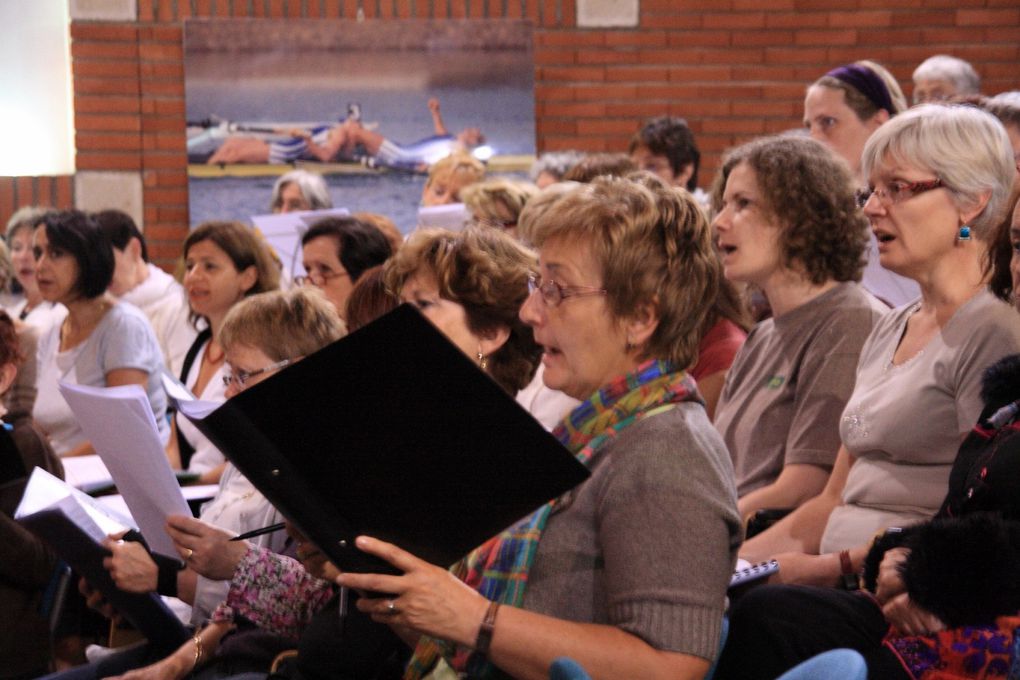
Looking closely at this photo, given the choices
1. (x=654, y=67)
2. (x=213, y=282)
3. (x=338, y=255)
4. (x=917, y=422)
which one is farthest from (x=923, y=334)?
(x=654, y=67)

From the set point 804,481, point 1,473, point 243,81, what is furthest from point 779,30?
point 1,473

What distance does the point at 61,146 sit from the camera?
6.86 meters

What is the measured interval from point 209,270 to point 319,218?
1.73 ft

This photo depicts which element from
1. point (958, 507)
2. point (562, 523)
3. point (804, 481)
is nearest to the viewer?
point (562, 523)

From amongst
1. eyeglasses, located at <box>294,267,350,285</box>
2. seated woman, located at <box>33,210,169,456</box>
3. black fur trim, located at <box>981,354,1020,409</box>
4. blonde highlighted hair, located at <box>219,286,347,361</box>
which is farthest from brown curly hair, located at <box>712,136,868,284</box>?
seated woman, located at <box>33,210,169,456</box>

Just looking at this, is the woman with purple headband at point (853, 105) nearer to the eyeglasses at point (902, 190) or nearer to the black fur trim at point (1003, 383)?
the eyeglasses at point (902, 190)

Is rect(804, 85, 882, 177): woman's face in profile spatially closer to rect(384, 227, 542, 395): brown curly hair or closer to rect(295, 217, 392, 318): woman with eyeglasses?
rect(295, 217, 392, 318): woman with eyeglasses

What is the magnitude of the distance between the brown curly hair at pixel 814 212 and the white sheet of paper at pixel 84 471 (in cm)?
189

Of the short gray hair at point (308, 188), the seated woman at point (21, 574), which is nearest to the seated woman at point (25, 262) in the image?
the short gray hair at point (308, 188)

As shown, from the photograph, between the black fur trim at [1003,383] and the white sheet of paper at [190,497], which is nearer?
the black fur trim at [1003,383]

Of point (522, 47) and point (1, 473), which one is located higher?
point (522, 47)

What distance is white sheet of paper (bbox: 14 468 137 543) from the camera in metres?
2.47

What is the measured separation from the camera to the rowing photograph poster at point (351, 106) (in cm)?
664

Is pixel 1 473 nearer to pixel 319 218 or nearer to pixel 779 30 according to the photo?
pixel 319 218
